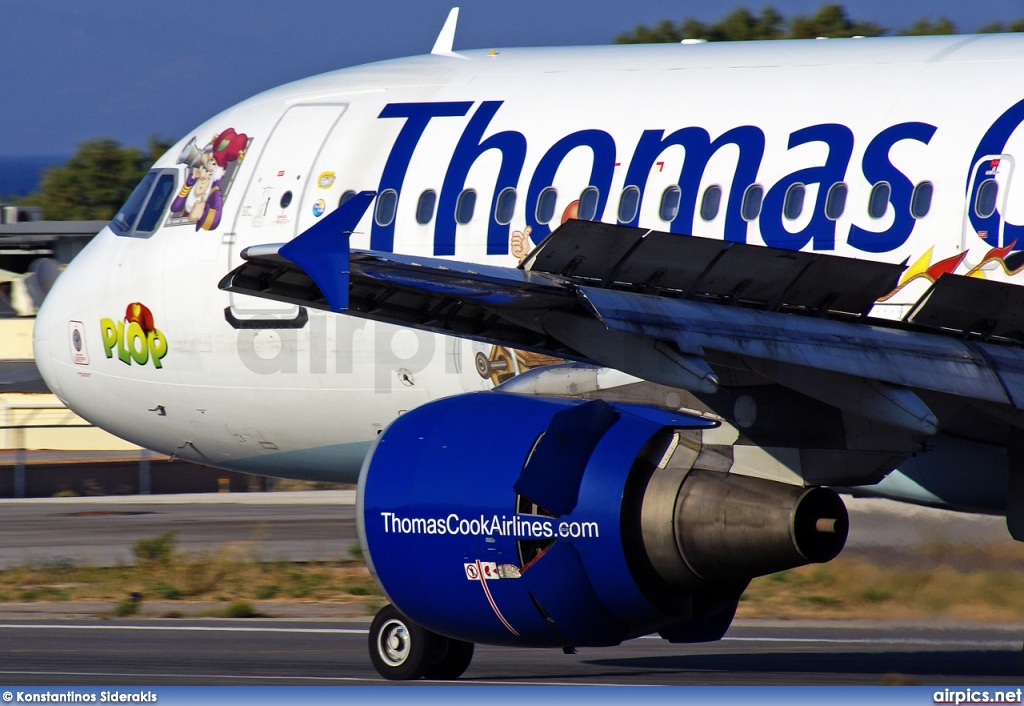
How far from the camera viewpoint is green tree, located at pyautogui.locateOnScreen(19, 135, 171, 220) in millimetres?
80625

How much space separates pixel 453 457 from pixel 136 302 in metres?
4.89

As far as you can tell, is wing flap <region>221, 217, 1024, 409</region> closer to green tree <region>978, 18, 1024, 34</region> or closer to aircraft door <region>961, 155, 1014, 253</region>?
aircraft door <region>961, 155, 1014, 253</region>

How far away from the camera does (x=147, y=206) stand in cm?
1346

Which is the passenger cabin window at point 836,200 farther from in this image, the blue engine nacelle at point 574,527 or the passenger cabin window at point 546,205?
the passenger cabin window at point 546,205

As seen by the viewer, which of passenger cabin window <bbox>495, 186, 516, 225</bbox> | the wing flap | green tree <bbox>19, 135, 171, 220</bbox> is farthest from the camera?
green tree <bbox>19, 135, 171, 220</bbox>

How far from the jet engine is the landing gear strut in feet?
3.53

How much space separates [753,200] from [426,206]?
2730mm

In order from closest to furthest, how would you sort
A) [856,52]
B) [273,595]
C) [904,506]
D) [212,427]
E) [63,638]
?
1. [856,52]
2. [904,506]
3. [212,427]
4. [63,638]
5. [273,595]

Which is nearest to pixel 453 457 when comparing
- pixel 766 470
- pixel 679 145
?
pixel 766 470

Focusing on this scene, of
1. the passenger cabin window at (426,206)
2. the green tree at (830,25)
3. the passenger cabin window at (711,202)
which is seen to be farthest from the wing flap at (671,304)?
the green tree at (830,25)

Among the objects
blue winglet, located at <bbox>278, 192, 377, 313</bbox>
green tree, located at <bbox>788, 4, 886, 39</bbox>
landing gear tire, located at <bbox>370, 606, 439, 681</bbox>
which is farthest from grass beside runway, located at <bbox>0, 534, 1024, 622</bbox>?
green tree, located at <bbox>788, 4, 886, 39</bbox>

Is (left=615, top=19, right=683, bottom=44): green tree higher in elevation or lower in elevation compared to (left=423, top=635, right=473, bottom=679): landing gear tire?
higher

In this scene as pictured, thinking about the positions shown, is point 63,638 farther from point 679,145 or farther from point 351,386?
point 679,145

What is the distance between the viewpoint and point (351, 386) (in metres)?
Answer: 11.8
